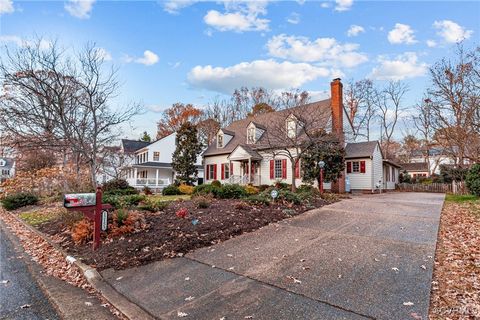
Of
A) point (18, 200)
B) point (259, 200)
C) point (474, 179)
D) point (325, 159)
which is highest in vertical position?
point (325, 159)

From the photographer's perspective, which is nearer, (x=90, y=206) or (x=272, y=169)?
(x=90, y=206)

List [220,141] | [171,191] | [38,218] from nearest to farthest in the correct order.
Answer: [38,218] < [171,191] < [220,141]

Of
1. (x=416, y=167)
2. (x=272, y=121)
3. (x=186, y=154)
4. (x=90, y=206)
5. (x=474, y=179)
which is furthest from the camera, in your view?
(x=416, y=167)

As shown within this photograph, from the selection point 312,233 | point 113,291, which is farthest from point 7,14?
point 312,233

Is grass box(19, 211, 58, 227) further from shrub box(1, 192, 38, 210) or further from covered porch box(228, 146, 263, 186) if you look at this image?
covered porch box(228, 146, 263, 186)

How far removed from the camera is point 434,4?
33.7ft

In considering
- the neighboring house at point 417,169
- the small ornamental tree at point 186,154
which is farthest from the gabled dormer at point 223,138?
the neighboring house at point 417,169

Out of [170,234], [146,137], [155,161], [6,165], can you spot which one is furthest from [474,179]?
[146,137]

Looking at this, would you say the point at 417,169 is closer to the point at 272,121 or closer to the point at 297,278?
the point at 272,121

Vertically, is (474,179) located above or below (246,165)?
below

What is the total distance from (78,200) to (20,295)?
1820 millimetres

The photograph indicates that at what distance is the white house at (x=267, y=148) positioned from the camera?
18.1 m

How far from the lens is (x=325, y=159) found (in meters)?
16.8

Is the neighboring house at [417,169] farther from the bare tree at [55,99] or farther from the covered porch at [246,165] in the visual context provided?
the bare tree at [55,99]
